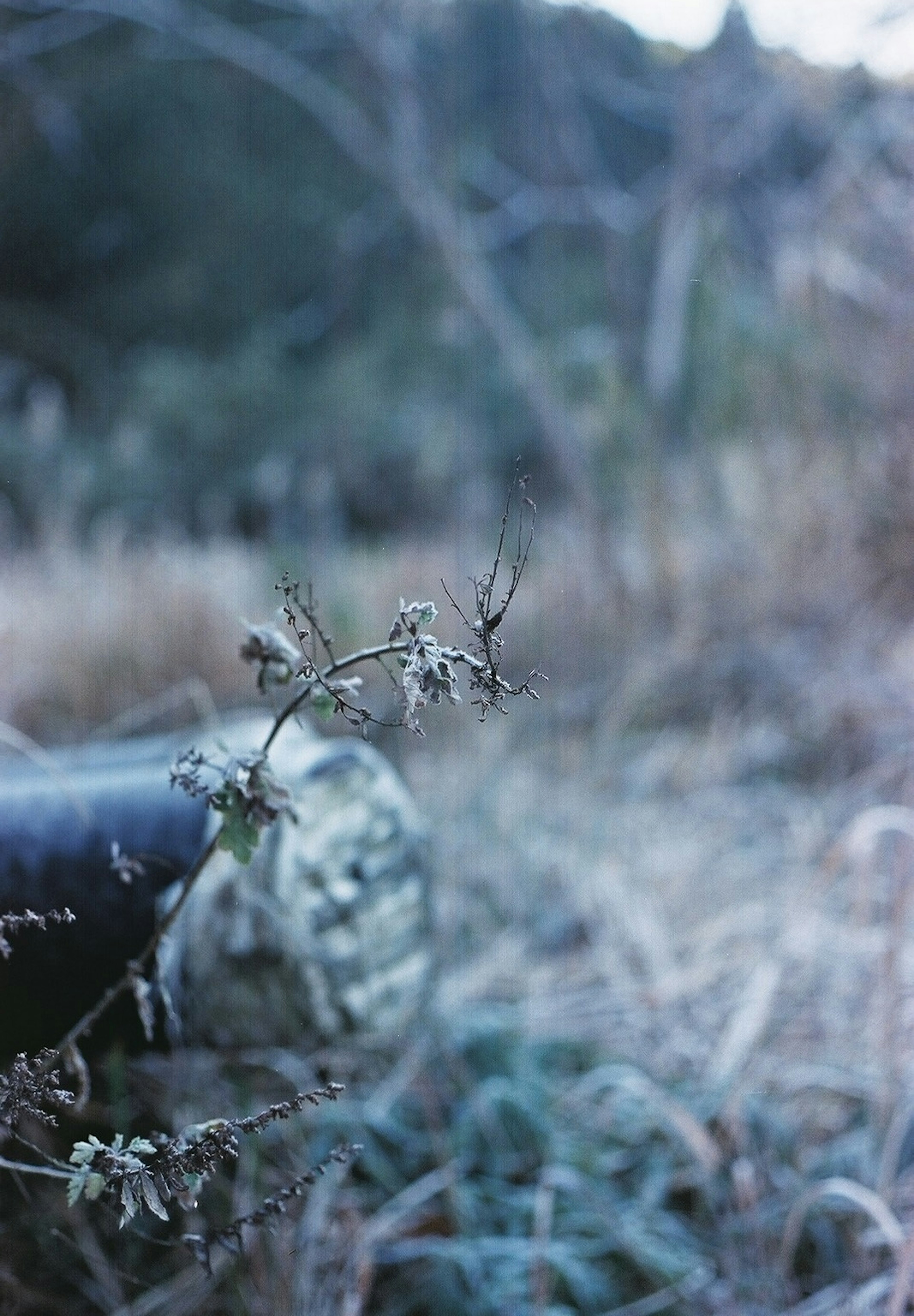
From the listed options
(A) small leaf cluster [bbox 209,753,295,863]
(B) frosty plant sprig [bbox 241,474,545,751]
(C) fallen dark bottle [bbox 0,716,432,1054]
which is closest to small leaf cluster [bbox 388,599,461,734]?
(B) frosty plant sprig [bbox 241,474,545,751]

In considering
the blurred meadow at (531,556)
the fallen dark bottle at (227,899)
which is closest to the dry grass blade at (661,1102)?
the blurred meadow at (531,556)

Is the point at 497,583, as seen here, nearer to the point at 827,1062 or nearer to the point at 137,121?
the point at 827,1062

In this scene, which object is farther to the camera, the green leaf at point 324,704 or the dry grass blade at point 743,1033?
the dry grass blade at point 743,1033

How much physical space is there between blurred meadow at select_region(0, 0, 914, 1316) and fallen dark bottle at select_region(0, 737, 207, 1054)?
0.10 metres

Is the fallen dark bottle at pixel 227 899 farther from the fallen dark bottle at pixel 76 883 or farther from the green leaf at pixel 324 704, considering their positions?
the green leaf at pixel 324 704

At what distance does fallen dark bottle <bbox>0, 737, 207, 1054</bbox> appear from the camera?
3.04ft

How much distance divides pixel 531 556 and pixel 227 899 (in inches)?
27.6

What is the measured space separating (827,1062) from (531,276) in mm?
7145

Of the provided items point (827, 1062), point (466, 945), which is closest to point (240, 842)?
point (827, 1062)

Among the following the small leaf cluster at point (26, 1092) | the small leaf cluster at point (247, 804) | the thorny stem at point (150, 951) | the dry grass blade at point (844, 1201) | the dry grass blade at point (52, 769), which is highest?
the dry grass blade at point (52, 769)

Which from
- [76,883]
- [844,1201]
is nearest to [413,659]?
[76,883]

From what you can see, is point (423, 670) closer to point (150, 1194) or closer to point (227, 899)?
point (150, 1194)

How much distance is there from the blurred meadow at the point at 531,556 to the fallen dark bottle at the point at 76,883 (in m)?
0.10

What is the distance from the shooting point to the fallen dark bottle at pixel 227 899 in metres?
0.95
